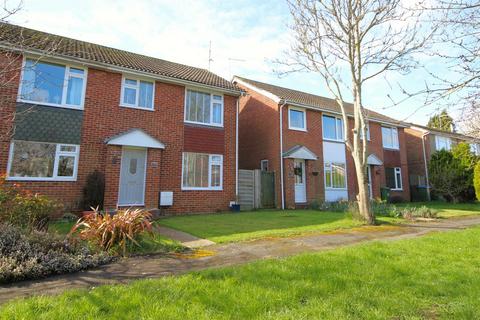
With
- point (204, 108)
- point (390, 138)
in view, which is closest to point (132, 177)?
point (204, 108)

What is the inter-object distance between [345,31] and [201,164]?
8137 mm

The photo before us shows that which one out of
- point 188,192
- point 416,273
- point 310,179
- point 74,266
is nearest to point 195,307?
point 74,266

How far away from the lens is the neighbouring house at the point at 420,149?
2392 cm

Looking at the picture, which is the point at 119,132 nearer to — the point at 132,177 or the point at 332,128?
the point at 132,177

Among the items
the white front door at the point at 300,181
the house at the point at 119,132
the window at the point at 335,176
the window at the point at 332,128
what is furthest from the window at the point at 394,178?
the house at the point at 119,132

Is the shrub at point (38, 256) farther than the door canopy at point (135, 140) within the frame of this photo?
No

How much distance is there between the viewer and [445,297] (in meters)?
3.48

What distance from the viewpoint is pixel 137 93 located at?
41.3 feet

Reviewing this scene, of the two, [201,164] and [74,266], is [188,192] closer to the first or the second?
[201,164]

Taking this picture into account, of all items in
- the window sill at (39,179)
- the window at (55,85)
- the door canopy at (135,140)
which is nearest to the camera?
the window sill at (39,179)

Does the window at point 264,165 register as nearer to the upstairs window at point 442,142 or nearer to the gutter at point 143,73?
the gutter at point 143,73

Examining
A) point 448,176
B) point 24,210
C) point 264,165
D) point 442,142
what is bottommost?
point 24,210

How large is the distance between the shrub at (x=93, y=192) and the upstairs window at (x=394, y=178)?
19738 millimetres

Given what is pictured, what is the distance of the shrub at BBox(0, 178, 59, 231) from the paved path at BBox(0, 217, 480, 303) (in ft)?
9.83
